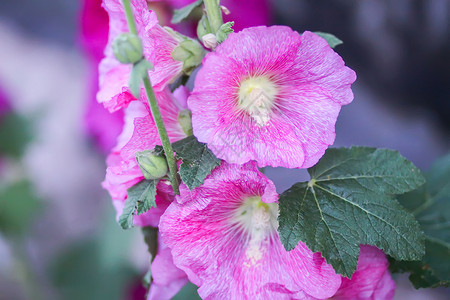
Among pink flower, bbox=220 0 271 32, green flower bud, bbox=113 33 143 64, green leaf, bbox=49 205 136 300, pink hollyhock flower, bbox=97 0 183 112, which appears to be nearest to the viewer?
green flower bud, bbox=113 33 143 64

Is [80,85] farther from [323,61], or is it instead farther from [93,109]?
[323,61]

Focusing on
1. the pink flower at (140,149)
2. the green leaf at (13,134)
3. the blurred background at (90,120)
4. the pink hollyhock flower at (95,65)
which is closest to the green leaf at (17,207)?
the blurred background at (90,120)

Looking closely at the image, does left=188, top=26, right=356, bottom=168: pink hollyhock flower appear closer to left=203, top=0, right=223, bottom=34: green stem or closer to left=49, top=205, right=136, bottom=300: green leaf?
left=203, top=0, right=223, bottom=34: green stem

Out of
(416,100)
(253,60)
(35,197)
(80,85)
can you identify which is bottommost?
(80,85)

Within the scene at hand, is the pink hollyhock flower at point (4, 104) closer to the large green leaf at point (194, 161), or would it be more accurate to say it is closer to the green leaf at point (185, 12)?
the green leaf at point (185, 12)

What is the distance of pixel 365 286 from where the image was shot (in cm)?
62

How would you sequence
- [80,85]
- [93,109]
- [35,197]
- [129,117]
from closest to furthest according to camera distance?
[129,117]
[93,109]
[35,197]
[80,85]

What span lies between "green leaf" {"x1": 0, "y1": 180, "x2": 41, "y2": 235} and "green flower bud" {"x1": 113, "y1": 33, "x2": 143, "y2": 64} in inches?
54.7

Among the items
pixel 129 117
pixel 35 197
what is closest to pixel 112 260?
pixel 35 197

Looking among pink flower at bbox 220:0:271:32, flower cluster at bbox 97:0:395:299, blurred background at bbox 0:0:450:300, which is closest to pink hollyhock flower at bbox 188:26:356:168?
flower cluster at bbox 97:0:395:299

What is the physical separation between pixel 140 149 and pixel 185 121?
0.07 m

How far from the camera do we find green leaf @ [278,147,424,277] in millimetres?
566

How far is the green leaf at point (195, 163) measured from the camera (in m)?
0.54

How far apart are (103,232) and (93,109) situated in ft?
2.23
